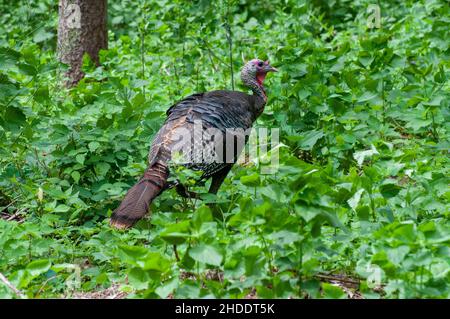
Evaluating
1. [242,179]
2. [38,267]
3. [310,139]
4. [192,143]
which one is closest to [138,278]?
[38,267]

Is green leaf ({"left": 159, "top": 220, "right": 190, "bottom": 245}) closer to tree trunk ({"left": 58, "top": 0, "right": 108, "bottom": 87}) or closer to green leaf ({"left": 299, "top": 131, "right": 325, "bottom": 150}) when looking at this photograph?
green leaf ({"left": 299, "top": 131, "right": 325, "bottom": 150})

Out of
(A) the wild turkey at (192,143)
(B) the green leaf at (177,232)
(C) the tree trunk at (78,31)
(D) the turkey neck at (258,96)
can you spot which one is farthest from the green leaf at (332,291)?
(C) the tree trunk at (78,31)

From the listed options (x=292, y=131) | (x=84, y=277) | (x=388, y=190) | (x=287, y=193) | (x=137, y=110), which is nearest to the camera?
(x=287, y=193)

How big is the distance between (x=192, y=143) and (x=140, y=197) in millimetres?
581

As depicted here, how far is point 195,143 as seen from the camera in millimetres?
5629

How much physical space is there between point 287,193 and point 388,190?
68 centimetres

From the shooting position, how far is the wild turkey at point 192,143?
5230mm

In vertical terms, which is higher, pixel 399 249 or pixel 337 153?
pixel 337 153

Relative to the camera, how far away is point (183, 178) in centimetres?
476

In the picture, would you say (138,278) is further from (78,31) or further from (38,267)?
(78,31)

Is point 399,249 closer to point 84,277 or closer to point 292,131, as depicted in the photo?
point 84,277

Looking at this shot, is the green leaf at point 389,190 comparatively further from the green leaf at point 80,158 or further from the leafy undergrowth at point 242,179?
the green leaf at point 80,158

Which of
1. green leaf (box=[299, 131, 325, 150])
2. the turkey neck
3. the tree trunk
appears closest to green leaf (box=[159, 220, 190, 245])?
green leaf (box=[299, 131, 325, 150])

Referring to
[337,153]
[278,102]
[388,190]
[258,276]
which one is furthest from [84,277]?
[278,102]
